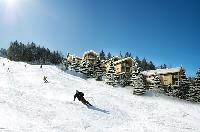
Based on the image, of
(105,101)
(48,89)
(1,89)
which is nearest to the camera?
(1,89)

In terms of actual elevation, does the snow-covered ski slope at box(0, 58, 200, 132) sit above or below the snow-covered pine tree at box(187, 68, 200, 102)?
below

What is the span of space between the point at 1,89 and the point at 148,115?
59.1 feet

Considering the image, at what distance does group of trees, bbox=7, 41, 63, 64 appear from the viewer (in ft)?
421

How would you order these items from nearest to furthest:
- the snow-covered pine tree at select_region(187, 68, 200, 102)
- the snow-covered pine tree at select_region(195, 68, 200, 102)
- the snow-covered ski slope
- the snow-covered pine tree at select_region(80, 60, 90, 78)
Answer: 1. the snow-covered ski slope
2. the snow-covered pine tree at select_region(195, 68, 200, 102)
3. the snow-covered pine tree at select_region(187, 68, 200, 102)
4. the snow-covered pine tree at select_region(80, 60, 90, 78)

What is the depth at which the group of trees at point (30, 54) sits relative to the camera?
128 m

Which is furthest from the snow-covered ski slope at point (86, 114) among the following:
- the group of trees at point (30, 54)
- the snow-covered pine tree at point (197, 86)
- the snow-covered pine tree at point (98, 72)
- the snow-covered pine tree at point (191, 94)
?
the group of trees at point (30, 54)

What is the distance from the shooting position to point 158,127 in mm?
34719

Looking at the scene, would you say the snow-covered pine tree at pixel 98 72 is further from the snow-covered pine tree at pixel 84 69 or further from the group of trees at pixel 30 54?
the group of trees at pixel 30 54

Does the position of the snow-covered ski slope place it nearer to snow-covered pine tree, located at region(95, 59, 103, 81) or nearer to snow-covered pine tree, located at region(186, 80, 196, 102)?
snow-covered pine tree, located at region(186, 80, 196, 102)

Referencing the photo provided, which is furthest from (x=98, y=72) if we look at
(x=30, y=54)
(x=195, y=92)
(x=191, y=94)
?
(x=30, y=54)

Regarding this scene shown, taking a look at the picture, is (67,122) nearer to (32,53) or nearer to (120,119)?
(120,119)

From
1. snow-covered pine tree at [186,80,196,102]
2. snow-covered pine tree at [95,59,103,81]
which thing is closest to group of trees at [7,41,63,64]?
snow-covered pine tree at [95,59,103,81]

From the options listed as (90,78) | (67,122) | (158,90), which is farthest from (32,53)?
(67,122)

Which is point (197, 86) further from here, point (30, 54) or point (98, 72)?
point (30, 54)
